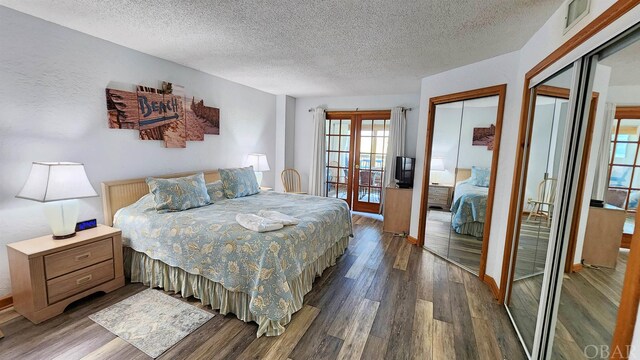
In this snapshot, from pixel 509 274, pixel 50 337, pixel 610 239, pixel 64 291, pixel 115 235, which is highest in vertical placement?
pixel 610 239

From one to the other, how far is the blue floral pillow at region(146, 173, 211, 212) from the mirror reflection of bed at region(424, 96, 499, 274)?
307 centimetres

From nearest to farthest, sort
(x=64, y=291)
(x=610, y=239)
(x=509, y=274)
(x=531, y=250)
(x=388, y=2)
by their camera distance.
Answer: (x=610, y=239), (x=388, y=2), (x=531, y=250), (x=64, y=291), (x=509, y=274)

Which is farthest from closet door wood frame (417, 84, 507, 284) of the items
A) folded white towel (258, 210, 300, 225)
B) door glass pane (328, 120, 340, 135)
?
door glass pane (328, 120, 340, 135)

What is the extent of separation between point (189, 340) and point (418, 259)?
275cm

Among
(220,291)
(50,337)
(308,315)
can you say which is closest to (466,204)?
(308,315)

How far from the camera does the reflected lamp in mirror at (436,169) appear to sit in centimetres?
375

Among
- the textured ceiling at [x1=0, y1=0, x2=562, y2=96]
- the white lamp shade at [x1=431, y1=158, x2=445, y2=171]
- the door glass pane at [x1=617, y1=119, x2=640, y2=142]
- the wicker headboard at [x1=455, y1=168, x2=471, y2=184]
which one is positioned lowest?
the wicker headboard at [x1=455, y1=168, x2=471, y2=184]

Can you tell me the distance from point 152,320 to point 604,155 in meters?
3.24

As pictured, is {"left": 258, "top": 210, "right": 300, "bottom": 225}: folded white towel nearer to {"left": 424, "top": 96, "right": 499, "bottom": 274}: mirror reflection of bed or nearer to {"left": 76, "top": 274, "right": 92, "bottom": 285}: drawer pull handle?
{"left": 76, "top": 274, "right": 92, "bottom": 285}: drawer pull handle

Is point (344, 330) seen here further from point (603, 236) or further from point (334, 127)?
point (334, 127)

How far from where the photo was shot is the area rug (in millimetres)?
2012

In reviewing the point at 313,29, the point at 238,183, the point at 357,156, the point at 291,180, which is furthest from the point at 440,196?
the point at 291,180

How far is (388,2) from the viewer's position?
1926mm

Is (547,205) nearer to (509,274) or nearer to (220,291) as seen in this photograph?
(509,274)
